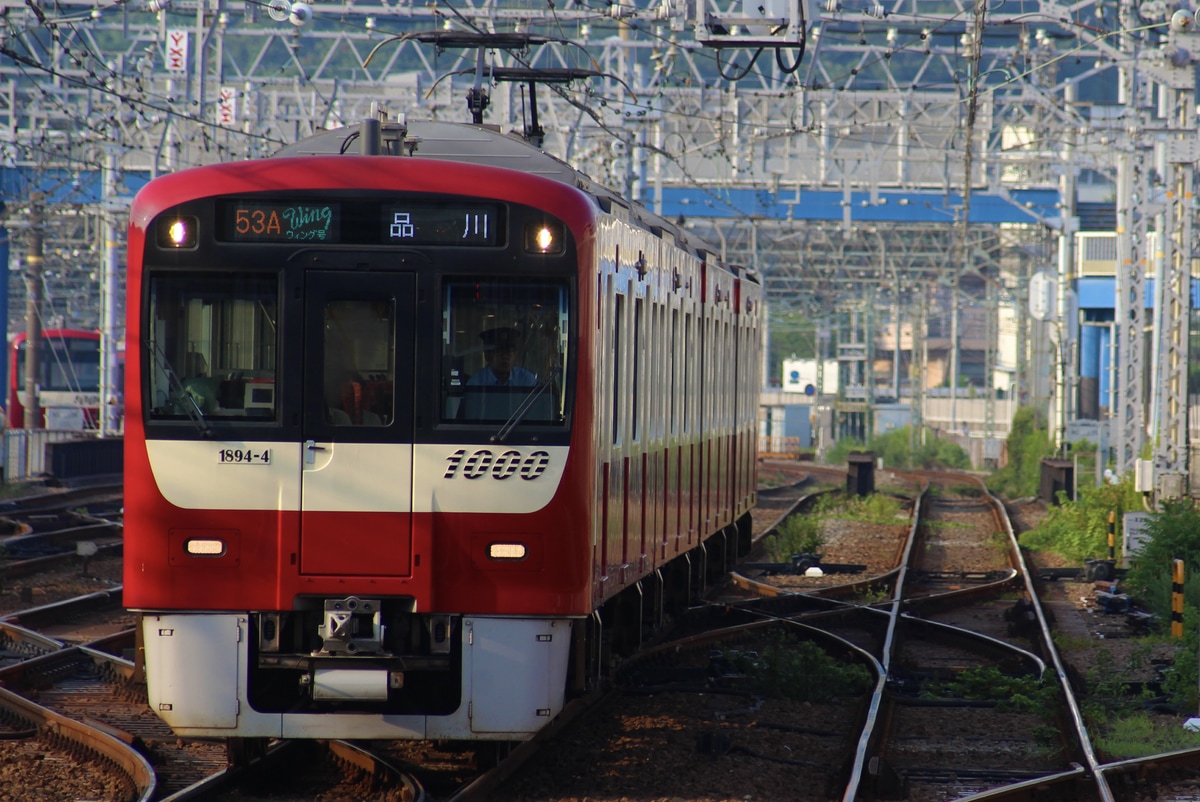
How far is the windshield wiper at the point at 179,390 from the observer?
730 cm

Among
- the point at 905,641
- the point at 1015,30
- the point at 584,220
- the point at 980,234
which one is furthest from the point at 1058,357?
the point at 584,220

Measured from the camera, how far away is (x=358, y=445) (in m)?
7.37

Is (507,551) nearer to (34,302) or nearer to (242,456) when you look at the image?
(242,456)

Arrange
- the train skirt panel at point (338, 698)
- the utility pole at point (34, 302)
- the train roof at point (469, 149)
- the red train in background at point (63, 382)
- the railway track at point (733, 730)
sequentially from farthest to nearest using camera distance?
the red train in background at point (63, 382) → the utility pole at point (34, 302) → the train roof at point (469, 149) → the railway track at point (733, 730) → the train skirt panel at point (338, 698)

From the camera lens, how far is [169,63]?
2950 centimetres

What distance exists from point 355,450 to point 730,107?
3112 centimetres

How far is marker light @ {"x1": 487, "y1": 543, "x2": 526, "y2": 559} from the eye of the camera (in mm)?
7371

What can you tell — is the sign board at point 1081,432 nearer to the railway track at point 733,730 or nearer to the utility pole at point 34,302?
the railway track at point 733,730

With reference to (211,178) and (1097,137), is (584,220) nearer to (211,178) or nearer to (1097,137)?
(211,178)

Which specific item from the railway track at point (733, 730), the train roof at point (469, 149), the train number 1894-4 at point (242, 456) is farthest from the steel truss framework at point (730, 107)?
the railway track at point (733, 730)

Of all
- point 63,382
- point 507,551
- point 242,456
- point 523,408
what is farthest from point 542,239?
point 63,382

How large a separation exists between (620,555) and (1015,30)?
16.4m

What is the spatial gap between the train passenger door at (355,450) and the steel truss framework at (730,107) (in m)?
Result: 1.65

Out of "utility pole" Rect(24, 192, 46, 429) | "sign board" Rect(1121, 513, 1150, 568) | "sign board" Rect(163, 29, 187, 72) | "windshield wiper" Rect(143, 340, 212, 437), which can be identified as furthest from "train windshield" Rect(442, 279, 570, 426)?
"utility pole" Rect(24, 192, 46, 429)
